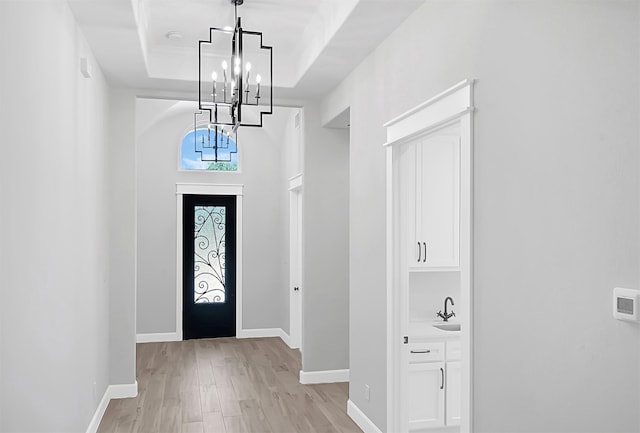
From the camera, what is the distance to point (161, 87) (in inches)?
198

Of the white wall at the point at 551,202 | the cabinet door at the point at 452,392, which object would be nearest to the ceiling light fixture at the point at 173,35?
the white wall at the point at 551,202

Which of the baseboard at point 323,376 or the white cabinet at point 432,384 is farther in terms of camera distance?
the baseboard at point 323,376

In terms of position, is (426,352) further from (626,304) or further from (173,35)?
(173,35)

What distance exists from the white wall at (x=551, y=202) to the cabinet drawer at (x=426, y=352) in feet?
3.99

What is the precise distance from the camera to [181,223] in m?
7.79

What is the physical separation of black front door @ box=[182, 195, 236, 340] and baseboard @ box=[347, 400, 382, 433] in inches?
149

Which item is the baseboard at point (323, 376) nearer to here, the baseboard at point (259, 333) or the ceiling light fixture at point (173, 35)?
the baseboard at point (259, 333)

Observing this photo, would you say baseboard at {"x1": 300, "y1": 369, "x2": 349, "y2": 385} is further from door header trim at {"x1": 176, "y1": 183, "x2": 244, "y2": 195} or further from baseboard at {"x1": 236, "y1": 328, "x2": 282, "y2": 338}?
door header trim at {"x1": 176, "y1": 183, "x2": 244, "y2": 195}

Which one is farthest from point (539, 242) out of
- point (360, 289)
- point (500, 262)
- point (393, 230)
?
point (360, 289)

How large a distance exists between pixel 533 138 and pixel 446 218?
1977 mm

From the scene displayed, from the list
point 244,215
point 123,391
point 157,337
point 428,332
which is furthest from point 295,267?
point 428,332

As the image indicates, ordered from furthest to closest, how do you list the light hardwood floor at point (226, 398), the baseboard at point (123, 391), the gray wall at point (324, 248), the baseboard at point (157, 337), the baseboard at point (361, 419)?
1. the baseboard at point (157, 337)
2. the gray wall at point (324, 248)
3. the baseboard at point (123, 391)
4. the light hardwood floor at point (226, 398)
5. the baseboard at point (361, 419)

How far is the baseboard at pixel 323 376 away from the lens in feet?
17.8

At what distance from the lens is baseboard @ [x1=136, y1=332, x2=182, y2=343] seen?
24.9 ft
